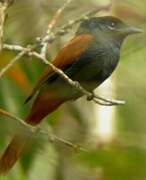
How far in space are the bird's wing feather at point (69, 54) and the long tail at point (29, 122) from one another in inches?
6.4

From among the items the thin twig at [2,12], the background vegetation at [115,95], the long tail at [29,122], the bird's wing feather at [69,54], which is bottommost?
the long tail at [29,122]

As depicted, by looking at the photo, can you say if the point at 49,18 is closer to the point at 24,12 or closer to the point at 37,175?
the point at 24,12

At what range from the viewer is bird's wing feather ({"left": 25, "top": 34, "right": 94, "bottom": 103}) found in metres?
3.38

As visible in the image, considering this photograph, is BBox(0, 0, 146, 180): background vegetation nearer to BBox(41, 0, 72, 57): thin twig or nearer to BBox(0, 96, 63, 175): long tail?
BBox(41, 0, 72, 57): thin twig

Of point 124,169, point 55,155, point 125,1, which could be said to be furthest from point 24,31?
point 55,155

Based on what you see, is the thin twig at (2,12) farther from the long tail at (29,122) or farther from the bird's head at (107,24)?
the bird's head at (107,24)

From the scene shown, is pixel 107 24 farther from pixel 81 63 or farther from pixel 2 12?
pixel 2 12

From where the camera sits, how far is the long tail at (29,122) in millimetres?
3207

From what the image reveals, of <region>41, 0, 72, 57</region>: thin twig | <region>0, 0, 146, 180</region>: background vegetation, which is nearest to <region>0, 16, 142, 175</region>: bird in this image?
<region>0, 0, 146, 180</region>: background vegetation

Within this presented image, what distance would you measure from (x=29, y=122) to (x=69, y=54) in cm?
51

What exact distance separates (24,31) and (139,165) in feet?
2.61

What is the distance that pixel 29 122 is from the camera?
3.48 meters

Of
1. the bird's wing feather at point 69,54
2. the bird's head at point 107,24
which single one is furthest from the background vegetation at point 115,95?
the bird's head at point 107,24

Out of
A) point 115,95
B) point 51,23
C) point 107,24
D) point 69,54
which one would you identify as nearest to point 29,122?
point 69,54
